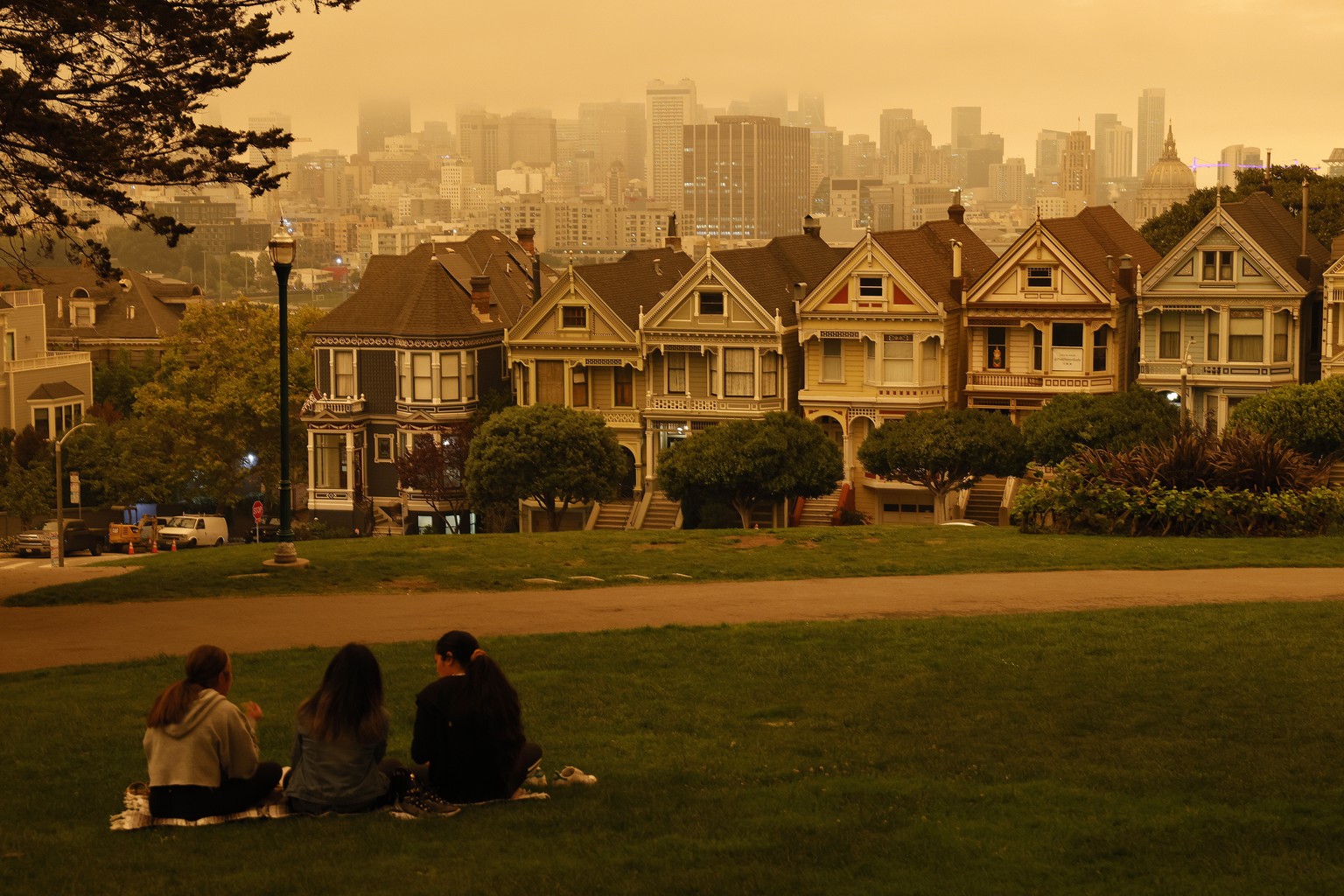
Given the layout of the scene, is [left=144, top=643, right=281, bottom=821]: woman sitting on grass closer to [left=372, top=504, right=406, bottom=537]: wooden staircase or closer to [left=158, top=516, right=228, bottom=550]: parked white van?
[left=372, top=504, right=406, bottom=537]: wooden staircase

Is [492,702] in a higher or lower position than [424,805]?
higher

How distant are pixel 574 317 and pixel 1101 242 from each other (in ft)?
55.3

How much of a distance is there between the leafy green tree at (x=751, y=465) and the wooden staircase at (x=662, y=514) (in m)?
3.24

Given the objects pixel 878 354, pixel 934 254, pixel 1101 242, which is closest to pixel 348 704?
pixel 878 354

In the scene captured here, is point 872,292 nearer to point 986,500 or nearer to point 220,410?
point 986,500

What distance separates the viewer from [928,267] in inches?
2355

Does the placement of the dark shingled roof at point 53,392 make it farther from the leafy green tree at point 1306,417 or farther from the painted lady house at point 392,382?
the leafy green tree at point 1306,417

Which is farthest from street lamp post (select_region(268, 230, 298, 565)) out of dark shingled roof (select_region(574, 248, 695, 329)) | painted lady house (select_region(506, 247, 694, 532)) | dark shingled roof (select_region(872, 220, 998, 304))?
dark shingled roof (select_region(872, 220, 998, 304))

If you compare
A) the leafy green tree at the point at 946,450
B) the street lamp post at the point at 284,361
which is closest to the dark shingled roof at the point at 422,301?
the leafy green tree at the point at 946,450

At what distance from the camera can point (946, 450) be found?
53.8 meters

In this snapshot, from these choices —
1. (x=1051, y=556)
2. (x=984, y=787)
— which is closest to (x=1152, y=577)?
(x=1051, y=556)

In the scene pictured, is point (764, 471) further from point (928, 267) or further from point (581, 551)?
point (581, 551)

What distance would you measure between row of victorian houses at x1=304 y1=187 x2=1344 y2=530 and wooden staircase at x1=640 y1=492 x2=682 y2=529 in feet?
0.36

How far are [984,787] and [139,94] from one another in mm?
16797
